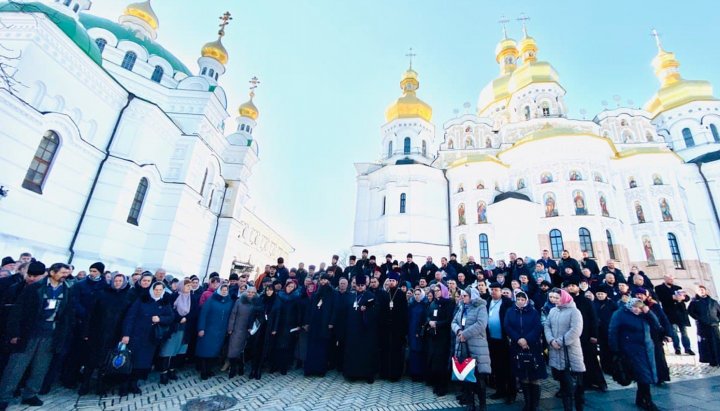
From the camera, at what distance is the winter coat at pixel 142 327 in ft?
16.9

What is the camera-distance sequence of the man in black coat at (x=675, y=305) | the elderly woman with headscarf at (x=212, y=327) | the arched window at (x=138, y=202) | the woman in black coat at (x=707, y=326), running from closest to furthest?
the elderly woman with headscarf at (x=212, y=327) → the woman in black coat at (x=707, y=326) → the man in black coat at (x=675, y=305) → the arched window at (x=138, y=202)

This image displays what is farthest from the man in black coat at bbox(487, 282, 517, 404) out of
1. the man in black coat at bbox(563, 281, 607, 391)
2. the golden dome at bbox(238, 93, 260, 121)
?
the golden dome at bbox(238, 93, 260, 121)

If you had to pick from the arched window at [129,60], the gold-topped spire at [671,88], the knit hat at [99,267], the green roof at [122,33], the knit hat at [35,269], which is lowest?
the knit hat at [35,269]

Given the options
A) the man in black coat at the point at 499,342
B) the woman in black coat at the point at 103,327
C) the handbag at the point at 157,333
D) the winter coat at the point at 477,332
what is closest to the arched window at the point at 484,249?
the man in black coat at the point at 499,342

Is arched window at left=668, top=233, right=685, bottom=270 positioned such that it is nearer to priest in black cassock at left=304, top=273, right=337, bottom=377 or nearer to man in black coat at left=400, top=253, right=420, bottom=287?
man in black coat at left=400, top=253, right=420, bottom=287

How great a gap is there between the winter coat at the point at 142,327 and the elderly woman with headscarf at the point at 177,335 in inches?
14.7

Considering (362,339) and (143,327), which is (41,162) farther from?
(362,339)

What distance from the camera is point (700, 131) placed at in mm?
28516

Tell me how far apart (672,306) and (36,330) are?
12.9 m

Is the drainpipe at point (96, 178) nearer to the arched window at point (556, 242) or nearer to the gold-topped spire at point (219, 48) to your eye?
the gold-topped spire at point (219, 48)

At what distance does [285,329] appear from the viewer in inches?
264

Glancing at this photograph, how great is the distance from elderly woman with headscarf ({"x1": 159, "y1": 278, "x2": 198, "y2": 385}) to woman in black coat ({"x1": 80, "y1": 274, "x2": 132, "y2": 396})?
0.85 m

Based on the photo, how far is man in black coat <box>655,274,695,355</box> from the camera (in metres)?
7.88

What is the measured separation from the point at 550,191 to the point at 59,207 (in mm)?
26759
